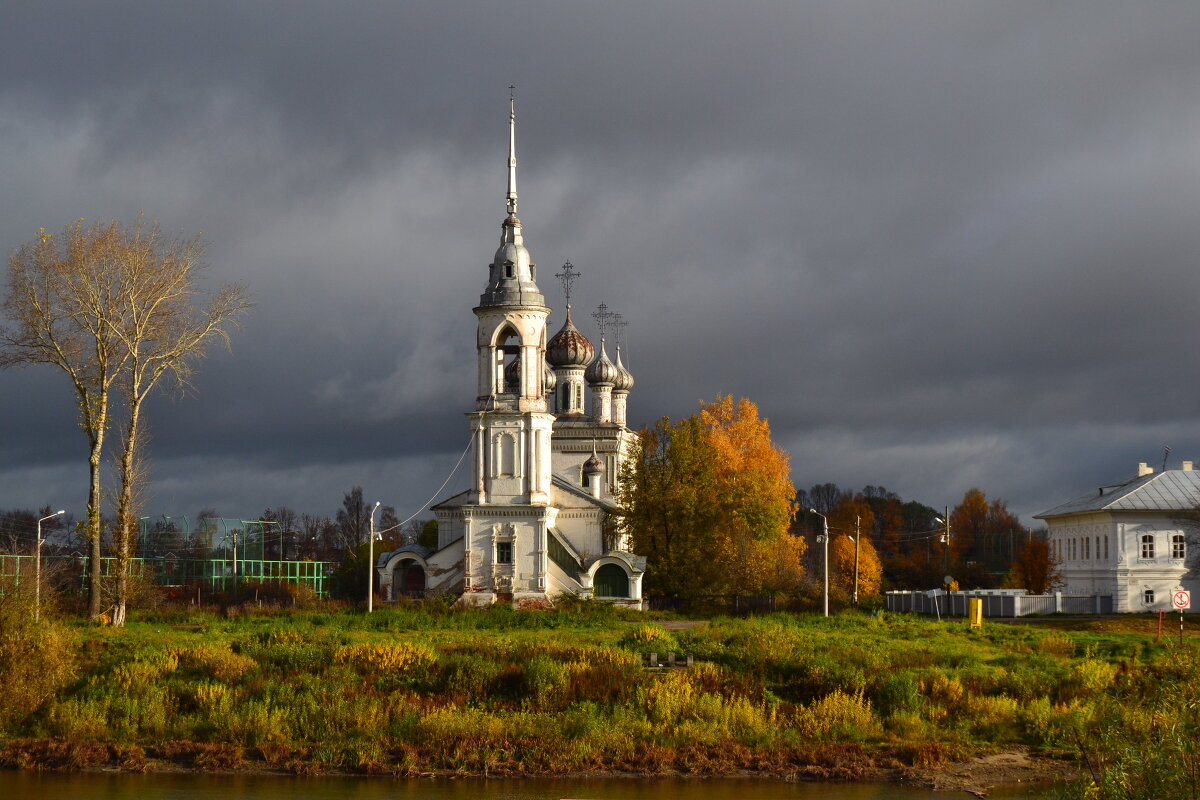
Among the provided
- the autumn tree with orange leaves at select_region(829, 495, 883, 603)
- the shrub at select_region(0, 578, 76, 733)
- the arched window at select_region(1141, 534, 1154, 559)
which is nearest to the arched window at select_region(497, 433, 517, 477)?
the autumn tree with orange leaves at select_region(829, 495, 883, 603)

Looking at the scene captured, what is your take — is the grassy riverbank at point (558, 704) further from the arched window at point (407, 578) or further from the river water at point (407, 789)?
the arched window at point (407, 578)

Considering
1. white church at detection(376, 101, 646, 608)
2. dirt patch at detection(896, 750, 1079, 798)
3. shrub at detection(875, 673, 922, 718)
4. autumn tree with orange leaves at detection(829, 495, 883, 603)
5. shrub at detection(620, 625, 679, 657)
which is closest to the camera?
dirt patch at detection(896, 750, 1079, 798)

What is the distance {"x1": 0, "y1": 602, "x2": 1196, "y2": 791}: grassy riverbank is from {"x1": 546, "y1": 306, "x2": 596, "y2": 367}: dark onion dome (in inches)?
1554

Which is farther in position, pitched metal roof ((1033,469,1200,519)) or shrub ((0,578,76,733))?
pitched metal roof ((1033,469,1200,519))

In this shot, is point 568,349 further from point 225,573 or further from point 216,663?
point 216,663

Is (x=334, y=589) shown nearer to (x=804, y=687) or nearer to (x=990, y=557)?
(x=804, y=687)

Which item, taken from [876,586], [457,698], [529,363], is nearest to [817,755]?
[457,698]

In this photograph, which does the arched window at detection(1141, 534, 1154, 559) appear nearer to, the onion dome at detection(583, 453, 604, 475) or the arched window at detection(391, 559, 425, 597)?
the onion dome at detection(583, 453, 604, 475)

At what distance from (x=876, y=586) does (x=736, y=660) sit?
46520 millimetres

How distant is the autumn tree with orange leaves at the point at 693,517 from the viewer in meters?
53.3

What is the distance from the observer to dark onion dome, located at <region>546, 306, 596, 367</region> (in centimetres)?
7194

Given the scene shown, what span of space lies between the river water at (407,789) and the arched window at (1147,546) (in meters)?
41.0

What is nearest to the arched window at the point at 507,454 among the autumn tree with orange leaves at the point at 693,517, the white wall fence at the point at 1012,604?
the autumn tree with orange leaves at the point at 693,517

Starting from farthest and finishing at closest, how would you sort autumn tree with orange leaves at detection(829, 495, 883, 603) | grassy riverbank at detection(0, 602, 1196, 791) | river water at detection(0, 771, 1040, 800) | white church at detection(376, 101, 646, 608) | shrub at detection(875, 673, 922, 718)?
1. autumn tree with orange leaves at detection(829, 495, 883, 603)
2. white church at detection(376, 101, 646, 608)
3. shrub at detection(875, 673, 922, 718)
4. grassy riverbank at detection(0, 602, 1196, 791)
5. river water at detection(0, 771, 1040, 800)
